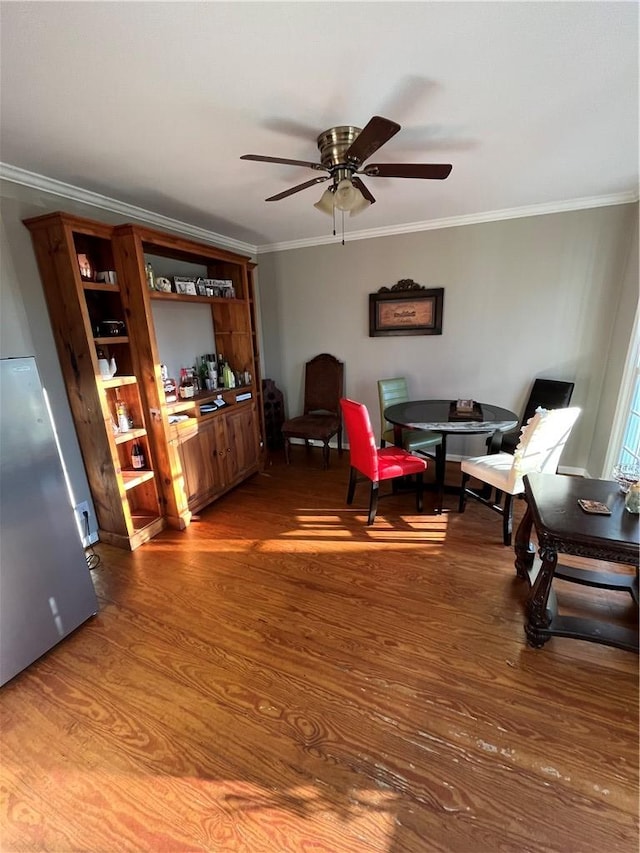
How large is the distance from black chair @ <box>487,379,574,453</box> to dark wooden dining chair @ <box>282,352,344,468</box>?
1.61 meters

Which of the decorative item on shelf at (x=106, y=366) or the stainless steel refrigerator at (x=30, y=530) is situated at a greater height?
the decorative item on shelf at (x=106, y=366)

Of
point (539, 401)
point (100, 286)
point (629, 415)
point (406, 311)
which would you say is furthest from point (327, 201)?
point (629, 415)

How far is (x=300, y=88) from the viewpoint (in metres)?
1.47

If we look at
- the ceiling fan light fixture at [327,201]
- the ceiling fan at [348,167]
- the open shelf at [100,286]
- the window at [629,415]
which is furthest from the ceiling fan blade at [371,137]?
the window at [629,415]

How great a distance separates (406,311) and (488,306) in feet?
2.63

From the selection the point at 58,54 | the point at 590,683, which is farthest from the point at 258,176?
the point at 590,683

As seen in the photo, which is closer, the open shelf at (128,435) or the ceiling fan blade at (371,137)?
the ceiling fan blade at (371,137)

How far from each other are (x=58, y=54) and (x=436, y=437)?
315 cm

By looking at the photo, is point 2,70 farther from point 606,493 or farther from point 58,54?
point 606,493

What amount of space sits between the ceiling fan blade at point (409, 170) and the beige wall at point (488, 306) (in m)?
1.97

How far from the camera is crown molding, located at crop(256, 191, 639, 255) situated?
294 centimetres

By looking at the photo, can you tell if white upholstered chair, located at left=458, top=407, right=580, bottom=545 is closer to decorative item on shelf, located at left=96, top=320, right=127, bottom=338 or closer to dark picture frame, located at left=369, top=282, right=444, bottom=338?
dark picture frame, located at left=369, top=282, right=444, bottom=338

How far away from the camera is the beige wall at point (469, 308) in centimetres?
249

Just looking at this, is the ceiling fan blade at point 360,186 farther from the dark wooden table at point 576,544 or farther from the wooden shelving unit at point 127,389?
the dark wooden table at point 576,544
